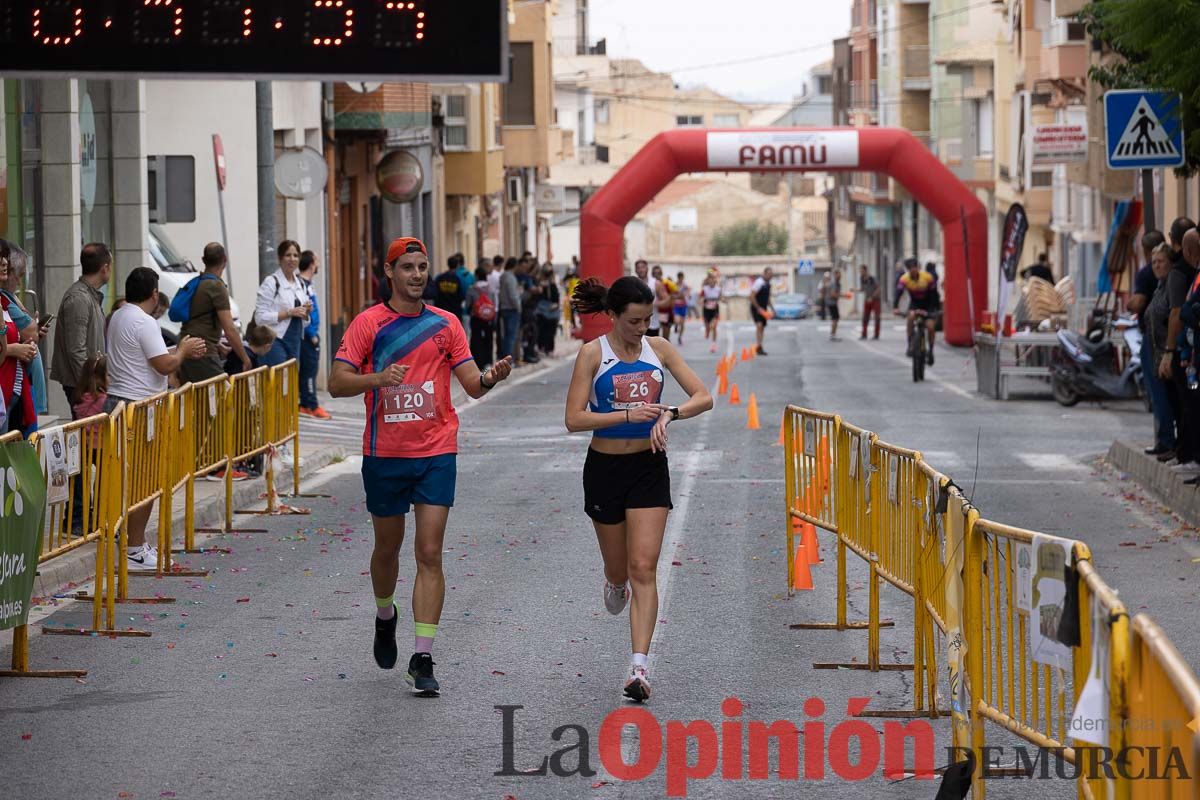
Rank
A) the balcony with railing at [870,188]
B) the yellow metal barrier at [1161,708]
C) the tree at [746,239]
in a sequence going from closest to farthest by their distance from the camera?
the yellow metal barrier at [1161,708], the balcony with railing at [870,188], the tree at [746,239]

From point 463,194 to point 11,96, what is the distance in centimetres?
2950

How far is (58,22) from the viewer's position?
11.1m

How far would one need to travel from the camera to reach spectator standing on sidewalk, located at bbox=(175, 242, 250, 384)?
15320 mm

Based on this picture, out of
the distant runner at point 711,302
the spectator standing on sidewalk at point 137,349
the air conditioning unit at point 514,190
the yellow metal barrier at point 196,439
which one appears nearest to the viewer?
the yellow metal barrier at point 196,439

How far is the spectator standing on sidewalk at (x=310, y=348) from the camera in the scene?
20.9 metres

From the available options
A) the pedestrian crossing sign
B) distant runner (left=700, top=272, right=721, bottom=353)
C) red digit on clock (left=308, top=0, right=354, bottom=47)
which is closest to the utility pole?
the pedestrian crossing sign

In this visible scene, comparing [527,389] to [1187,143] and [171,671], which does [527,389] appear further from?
[171,671]

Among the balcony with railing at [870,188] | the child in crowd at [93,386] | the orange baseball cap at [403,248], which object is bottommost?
the child in crowd at [93,386]

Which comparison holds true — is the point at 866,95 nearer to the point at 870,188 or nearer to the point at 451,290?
the point at 870,188

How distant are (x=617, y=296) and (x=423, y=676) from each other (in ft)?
5.85

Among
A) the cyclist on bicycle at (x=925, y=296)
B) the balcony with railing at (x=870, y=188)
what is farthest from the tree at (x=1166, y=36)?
the balcony with railing at (x=870, y=188)

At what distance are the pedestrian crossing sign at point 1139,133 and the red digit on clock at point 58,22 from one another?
9.51 meters

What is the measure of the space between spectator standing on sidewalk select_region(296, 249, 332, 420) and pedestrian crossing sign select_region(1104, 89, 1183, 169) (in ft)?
25.9

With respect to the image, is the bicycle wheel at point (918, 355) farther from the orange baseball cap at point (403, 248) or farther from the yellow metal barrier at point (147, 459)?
the orange baseball cap at point (403, 248)
